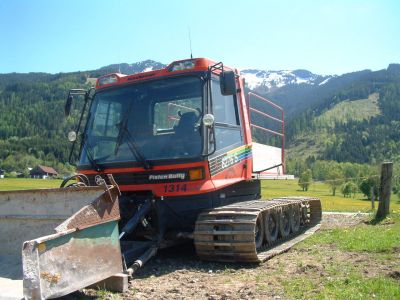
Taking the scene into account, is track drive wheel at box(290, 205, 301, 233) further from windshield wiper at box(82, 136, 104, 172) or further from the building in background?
the building in background

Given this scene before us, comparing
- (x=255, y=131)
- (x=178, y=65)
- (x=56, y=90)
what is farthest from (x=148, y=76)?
(x=56, y=90)

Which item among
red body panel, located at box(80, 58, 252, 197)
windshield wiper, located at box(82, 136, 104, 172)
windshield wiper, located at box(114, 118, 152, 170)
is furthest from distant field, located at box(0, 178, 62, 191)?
windshield wiper, located at box(114, 118, 152, 170)

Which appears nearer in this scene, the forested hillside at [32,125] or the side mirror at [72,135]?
the side mirror at [72,135]

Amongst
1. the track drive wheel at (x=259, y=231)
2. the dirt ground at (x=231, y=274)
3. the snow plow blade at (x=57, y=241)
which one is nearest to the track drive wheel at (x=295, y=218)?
the dirt ground at (x=231, y=274)

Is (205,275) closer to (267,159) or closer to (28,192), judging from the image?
(28,192)

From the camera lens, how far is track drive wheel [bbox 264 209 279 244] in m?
7.91

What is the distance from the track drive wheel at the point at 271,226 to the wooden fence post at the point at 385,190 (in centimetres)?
401

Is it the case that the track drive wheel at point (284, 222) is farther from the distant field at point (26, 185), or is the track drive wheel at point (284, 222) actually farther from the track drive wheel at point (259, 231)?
the distant field at point (26, 185)

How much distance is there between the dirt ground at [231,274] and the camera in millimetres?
5168

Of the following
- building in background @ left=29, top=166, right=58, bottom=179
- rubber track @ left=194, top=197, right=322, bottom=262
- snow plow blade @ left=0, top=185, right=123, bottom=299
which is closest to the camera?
snow plow blade @ left=0, top=185, right=123, bottom=299

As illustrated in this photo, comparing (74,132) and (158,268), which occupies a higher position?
(74,132)

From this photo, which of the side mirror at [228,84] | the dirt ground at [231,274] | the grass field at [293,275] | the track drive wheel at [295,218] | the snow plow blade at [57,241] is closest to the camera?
the snow plow blade at [57,241]

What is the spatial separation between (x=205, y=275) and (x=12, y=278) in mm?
2320

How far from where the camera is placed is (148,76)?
7.76 metres
